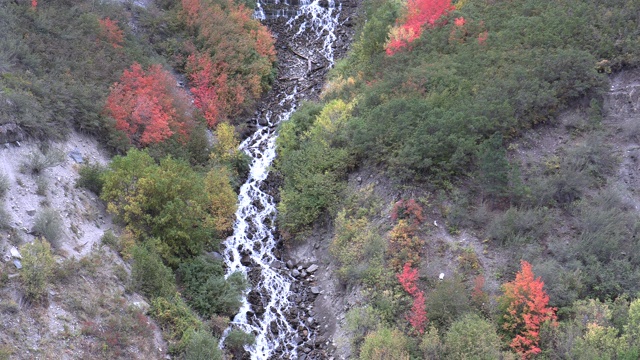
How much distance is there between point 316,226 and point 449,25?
1427 cm

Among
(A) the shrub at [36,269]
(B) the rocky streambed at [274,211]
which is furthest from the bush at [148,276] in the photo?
(B) the rocky streambed at [274,211]

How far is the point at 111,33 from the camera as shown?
30.3 metres

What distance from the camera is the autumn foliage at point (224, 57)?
33.2 m

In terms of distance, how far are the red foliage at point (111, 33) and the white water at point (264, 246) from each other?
9.15 metres

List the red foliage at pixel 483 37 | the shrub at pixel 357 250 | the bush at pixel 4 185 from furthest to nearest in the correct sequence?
1. the red foliage at pixel 483 37
2. the shrub at pixel 357 250
3. the bush at pixel 4 185

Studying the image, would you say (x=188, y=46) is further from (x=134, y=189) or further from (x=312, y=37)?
(x=134, y=189)

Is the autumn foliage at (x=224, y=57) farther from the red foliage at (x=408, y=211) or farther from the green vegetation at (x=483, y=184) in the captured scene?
the red foliage at (x=408, y=211)

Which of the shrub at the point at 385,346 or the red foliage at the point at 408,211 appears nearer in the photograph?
the shrub at the point at 385,346

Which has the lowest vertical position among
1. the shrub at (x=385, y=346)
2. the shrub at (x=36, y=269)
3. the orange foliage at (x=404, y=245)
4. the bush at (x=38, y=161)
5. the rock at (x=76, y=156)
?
the shrub at (x=385, y=346)

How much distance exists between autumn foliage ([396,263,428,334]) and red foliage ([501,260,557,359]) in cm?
293

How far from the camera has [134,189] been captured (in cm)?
2280

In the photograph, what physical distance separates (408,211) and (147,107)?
45.7 feet

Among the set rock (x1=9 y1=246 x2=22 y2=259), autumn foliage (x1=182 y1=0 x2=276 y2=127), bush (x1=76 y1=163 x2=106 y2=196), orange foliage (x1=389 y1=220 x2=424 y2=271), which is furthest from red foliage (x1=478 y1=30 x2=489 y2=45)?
rock (x1=9 y1=246 x2=22 y2=259)

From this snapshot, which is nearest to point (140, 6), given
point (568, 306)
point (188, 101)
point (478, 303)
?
point (188, 101)
